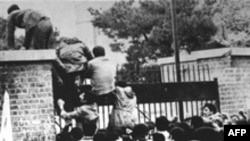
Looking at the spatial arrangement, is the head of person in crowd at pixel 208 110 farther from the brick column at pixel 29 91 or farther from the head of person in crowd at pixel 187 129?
the brick column at pixel 29 91

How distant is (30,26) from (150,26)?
61.6 inches

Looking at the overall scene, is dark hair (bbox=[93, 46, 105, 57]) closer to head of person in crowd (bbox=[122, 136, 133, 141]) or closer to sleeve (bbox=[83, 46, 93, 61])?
sleeve (bbox=[83, 46, 93, 61])

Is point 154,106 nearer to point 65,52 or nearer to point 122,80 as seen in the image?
point 122,80

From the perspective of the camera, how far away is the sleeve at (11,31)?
493 centimetres

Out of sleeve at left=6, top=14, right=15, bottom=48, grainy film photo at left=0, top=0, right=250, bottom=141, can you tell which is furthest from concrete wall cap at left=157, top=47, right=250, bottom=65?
sleeve at left=6, top=14, right=15, bottom=48

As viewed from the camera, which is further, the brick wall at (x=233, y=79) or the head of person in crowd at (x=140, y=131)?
the brick wall at (x=233, y=79)

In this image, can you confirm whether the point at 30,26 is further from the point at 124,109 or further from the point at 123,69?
the point at 124,109

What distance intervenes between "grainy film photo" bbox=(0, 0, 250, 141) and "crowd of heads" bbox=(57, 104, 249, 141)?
0.01 m

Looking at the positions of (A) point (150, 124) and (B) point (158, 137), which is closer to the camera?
(B) point (158, 137)

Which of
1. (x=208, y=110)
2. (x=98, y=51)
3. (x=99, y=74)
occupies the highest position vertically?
(x=98, y=51)

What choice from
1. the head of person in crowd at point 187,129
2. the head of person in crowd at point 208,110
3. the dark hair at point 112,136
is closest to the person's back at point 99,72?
the dark hair at point 112,136

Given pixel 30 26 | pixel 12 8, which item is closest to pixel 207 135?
pixel 30 26

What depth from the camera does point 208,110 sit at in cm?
A: 573

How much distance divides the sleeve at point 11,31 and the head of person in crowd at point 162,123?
1.85 m
